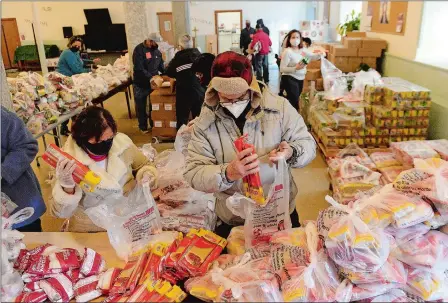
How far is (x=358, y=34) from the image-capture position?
602 cm

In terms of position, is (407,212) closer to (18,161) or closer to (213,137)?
(213,137)

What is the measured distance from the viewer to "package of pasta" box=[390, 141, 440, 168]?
120 inches

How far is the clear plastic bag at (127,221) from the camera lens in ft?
5.08

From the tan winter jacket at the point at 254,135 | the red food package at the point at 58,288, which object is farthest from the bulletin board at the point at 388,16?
the red food package at the point at 58,288

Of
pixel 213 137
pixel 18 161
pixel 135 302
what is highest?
pixel 213 137

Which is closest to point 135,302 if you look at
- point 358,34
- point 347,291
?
point 347,291

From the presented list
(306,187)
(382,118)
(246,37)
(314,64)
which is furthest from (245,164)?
(246,37)

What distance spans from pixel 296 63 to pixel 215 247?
4782 mm

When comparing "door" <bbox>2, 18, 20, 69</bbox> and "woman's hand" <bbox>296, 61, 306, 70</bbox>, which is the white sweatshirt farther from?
"door" <bbox>2, 18, 20, 69</bbox>

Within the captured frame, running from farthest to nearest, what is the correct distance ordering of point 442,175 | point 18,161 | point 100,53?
point 100,53 < point 18,161 < point 442,175

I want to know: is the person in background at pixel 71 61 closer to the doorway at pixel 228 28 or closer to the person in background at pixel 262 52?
the person in background at pixel 262 52

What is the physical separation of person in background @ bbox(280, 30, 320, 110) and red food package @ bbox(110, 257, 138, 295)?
189 inches

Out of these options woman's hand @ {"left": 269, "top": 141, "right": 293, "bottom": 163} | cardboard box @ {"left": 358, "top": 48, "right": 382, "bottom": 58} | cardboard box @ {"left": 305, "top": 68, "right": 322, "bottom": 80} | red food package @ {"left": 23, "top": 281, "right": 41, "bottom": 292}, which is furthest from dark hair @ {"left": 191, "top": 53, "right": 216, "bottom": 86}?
red food package @ {"left": 23, "top": 281, "right": 41, "bottom": 292}

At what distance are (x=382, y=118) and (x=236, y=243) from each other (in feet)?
9.74
